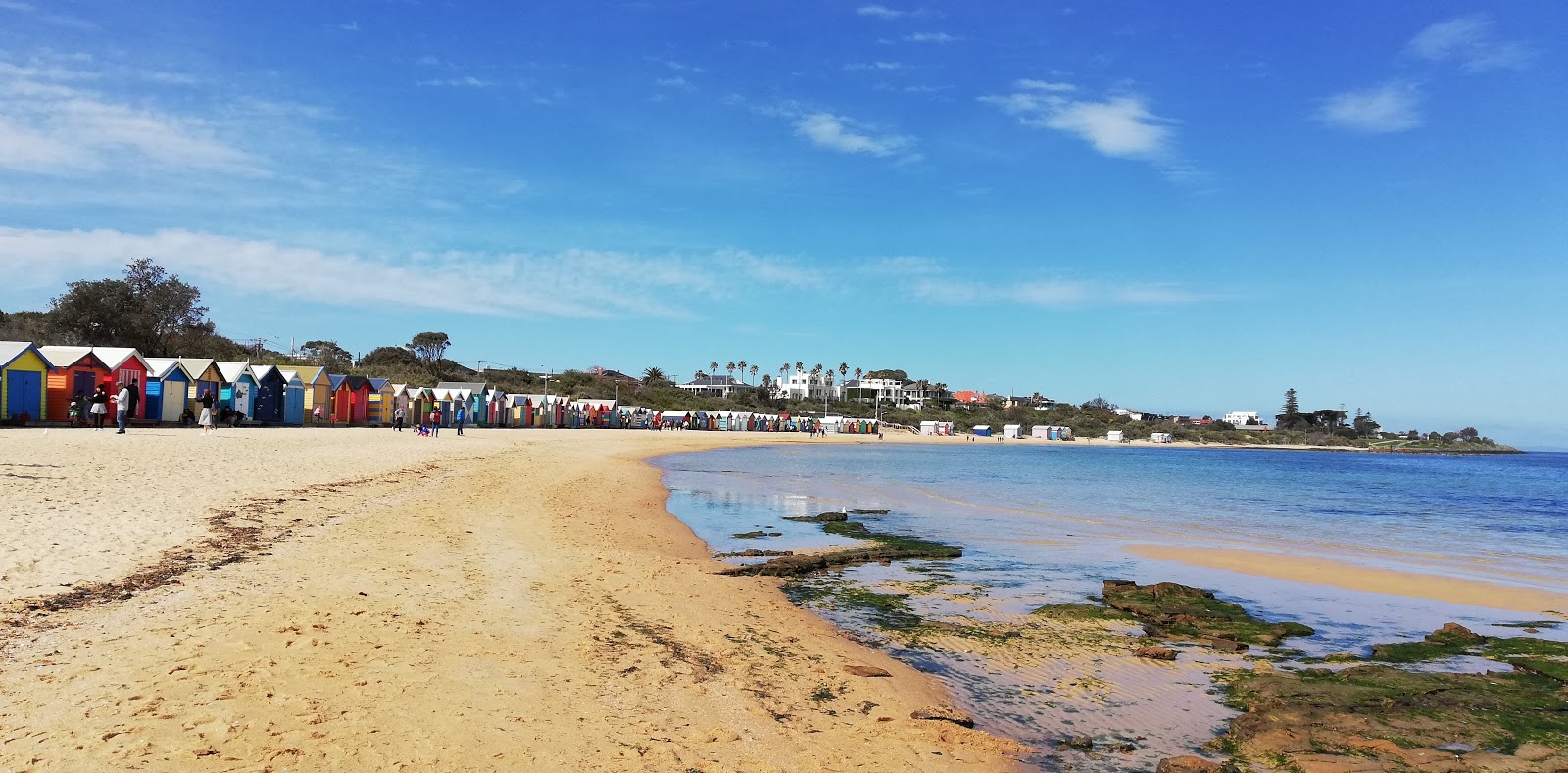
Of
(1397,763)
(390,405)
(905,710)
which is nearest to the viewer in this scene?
(1397,763)

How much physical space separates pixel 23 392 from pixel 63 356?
2.10 metres

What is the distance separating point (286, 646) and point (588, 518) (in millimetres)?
10422

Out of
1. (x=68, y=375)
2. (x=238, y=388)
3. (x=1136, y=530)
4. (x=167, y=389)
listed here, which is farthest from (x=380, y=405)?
(x=1136, y=530)

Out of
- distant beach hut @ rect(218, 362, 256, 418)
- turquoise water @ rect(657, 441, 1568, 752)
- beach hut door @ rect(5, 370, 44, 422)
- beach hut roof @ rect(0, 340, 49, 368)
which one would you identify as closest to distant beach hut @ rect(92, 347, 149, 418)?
beach hut roof @ rect(0, 340, 49, 368)

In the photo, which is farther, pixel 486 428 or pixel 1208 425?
pixel 1208 425

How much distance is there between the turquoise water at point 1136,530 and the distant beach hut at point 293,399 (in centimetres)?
1853

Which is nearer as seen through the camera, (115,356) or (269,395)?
(115,356)

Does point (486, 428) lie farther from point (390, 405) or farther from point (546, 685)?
point (546, 685)

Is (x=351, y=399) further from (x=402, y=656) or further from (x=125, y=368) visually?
(x=402, y=656)

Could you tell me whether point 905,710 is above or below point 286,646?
below

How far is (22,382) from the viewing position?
28.5 metres

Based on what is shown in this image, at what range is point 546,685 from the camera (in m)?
6.20

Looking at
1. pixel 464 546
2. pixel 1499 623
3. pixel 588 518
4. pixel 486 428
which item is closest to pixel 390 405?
pixel 486 428

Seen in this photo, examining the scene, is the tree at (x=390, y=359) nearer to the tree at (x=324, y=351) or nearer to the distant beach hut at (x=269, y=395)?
the tree at (x=324, y=351)
